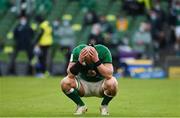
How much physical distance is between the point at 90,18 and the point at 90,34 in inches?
58.7

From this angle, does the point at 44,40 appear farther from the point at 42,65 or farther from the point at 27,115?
the point at 27,115

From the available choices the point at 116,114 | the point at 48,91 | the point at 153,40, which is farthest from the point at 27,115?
the point at 153,40

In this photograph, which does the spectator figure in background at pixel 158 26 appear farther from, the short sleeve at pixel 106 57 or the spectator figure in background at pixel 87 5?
the short sleeve at pixel 106 57

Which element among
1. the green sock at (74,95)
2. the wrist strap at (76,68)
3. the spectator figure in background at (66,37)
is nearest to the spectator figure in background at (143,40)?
the spectator figure in background at (66,37)

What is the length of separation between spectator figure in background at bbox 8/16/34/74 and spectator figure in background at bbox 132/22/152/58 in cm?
424

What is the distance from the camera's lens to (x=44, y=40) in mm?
29969

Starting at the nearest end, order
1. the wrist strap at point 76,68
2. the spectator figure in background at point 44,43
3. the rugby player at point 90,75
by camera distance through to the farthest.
→ the rugby player at point 90,75 → the wrist strap at point 76,68 → the spectator figure in background at point 44,43

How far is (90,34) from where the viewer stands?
98.9ft

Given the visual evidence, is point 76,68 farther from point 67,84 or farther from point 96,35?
point 96,35

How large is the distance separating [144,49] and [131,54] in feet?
3.73

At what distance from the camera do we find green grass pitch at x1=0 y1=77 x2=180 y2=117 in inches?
565

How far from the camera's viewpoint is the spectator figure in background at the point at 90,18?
102ft

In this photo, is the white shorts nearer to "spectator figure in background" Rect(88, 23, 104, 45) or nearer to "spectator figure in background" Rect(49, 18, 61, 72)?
"spectator figure in background" Rect(88, 23, 104, 45)

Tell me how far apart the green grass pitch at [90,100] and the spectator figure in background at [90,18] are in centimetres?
607
